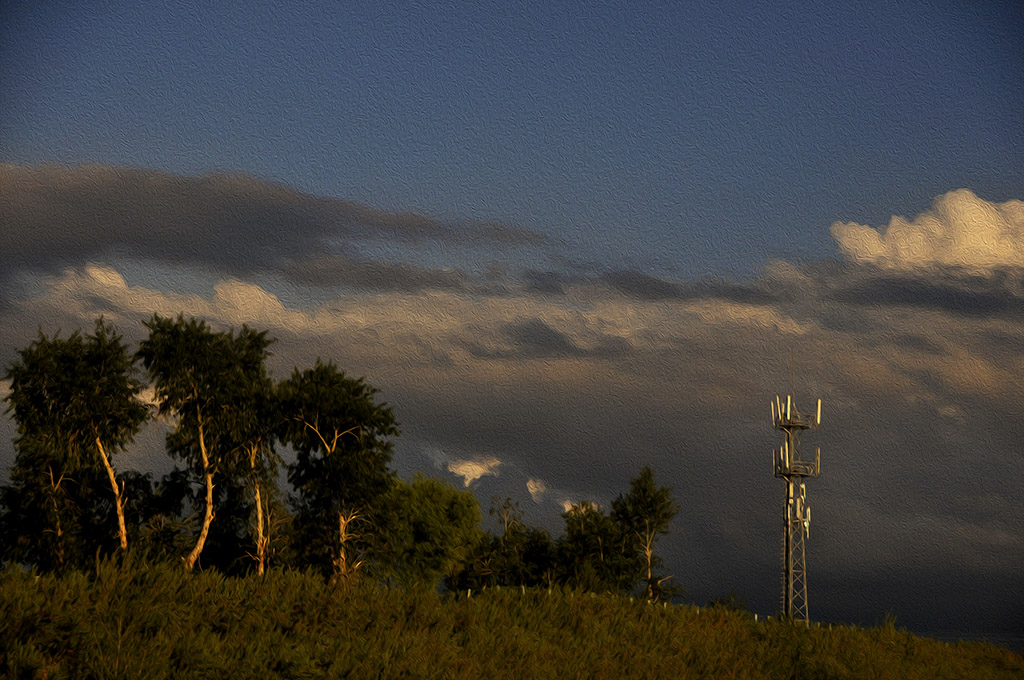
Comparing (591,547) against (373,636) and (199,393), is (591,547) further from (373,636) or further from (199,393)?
(373,636)

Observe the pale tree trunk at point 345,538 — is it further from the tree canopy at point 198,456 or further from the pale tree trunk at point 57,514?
the pale tree trunk at point 57,514

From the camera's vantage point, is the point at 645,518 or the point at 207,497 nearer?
the point at 207,497

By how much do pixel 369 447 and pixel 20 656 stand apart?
147ft

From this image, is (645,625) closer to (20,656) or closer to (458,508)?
(20,656)

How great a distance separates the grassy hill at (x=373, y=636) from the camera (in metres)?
15.0

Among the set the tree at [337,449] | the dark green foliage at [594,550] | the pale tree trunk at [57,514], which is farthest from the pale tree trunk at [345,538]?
the dark green foliage at [594,550]

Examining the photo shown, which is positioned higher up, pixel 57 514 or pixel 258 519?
pixel 258 519

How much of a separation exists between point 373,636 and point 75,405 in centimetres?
4026

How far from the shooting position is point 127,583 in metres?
17.4

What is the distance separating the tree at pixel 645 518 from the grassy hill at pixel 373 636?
48783mm

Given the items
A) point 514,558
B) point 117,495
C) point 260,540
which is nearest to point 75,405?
point 117,495

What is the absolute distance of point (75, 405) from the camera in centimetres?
5391

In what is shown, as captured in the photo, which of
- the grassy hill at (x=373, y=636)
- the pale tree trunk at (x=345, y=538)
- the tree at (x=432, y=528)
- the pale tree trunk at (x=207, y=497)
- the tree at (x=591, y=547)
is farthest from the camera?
the tree at (x=432, y=528)

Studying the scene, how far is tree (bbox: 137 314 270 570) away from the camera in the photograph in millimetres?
55562
